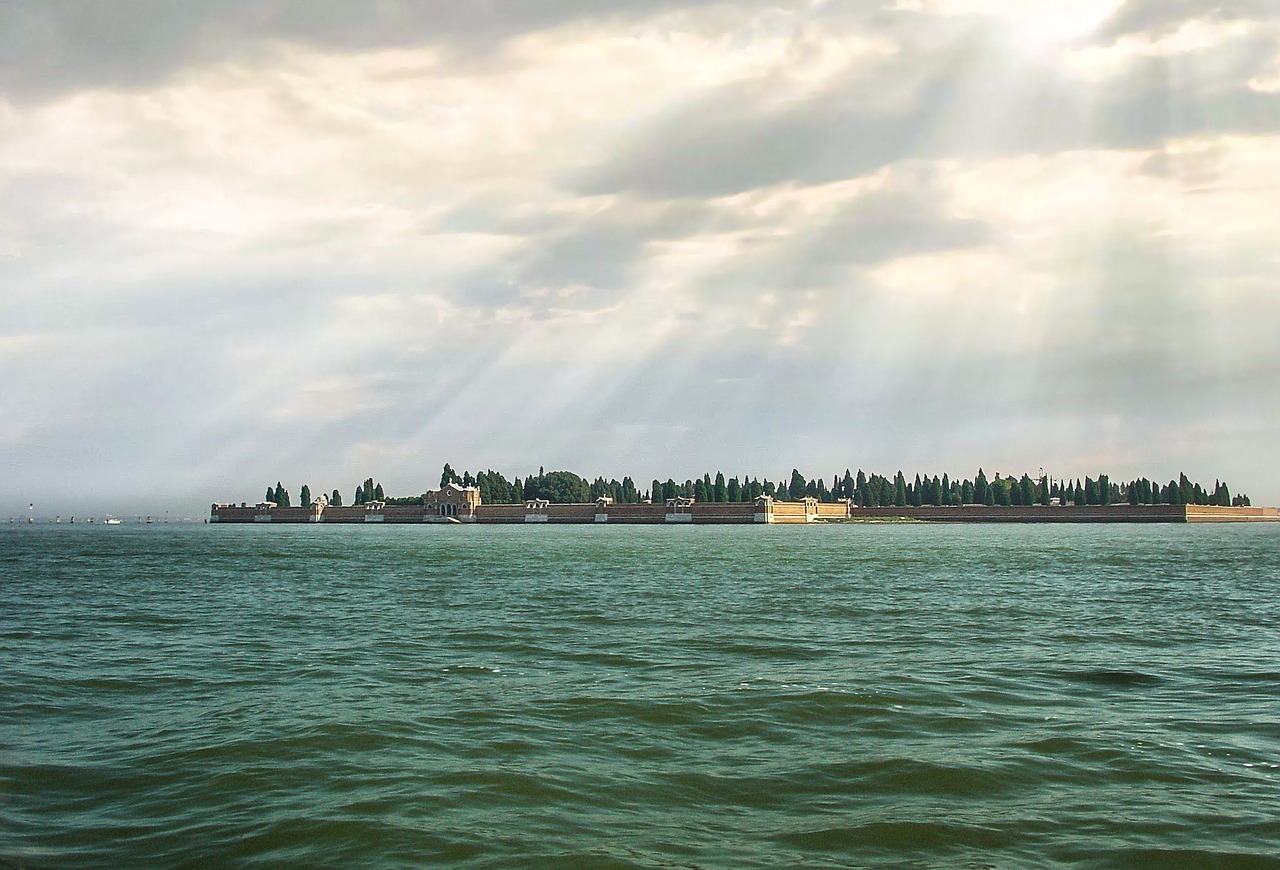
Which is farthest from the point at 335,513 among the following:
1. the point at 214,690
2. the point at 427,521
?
the point at 214,690

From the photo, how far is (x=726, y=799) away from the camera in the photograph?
6.23m

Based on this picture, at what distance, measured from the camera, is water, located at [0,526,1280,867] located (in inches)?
218

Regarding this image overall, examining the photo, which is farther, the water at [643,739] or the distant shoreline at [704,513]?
the distant shoreline at [704,513]

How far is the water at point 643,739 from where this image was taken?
5.53m

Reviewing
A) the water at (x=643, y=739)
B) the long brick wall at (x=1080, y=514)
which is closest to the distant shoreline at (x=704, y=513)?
the long brick wall at (x=1080, y=514)

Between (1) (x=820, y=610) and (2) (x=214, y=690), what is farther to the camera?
(1) (x=820, y=610)

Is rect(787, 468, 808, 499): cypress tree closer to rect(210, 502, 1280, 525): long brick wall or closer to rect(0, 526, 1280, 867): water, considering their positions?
rect(210, 502, 1280, 525): long brick wall

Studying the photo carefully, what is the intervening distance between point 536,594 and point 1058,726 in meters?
14.9

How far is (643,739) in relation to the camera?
7754 millimetres

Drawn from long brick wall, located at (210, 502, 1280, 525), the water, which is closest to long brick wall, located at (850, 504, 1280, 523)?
long brick wall, located at (210, 502, 1280, 525)

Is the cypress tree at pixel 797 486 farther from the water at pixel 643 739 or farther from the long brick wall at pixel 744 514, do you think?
the water at pixel 643 739

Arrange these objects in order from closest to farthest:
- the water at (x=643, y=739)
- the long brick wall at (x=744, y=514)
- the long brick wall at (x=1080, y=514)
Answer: the water at (x=643, y=739)
the long brick wall at (x=1080, y=514)
the long brick wall at (x=744, y=514)

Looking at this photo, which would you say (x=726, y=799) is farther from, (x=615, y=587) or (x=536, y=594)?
(x=615, y=587)

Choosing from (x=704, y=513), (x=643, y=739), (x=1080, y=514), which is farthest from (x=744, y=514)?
(x=643, y=739)
